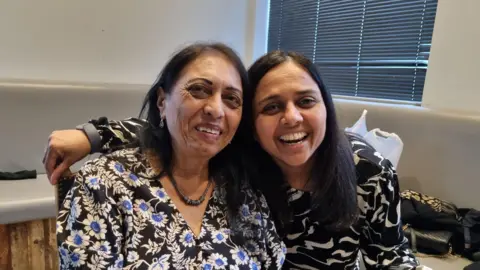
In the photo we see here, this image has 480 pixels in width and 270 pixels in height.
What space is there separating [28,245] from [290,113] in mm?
1467

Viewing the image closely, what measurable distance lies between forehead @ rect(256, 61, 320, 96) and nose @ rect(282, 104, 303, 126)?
0.05 metres

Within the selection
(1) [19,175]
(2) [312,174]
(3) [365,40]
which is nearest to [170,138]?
(2) [312,174]

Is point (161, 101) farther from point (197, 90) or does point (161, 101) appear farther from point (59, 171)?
point (59, 171)

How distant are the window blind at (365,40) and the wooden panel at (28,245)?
1.55 metres

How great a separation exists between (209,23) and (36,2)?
1242mm

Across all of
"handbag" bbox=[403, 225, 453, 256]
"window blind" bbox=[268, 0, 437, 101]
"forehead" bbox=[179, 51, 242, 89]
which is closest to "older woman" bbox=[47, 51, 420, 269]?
Result: "forehead" bbox=[179, 51, 242, 89]

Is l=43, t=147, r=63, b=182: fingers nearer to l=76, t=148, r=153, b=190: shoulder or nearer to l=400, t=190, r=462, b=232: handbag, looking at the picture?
l=76, t=148, r=153, b=190: shoulder

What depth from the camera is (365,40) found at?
97.8 inches

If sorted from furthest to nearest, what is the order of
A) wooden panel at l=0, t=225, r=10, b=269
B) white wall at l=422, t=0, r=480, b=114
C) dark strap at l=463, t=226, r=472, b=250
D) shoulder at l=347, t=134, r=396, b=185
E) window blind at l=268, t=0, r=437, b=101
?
window blind at l=268, t=0, r=437, b=101, white wall at l=422, t=0, r=480, b=114, wooden panel at l=0, t=225, r=10, b=269, dark strap at l=463, t=226, r=472, b=250, shoulder at l=347, t=134, r=396, b=185

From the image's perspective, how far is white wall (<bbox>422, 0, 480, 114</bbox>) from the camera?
177 cm

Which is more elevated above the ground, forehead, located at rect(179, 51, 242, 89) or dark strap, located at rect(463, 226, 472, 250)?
forehead, located at rect(179, 51, 242, 89)

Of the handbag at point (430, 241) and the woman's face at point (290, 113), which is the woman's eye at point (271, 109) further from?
the handbag at point (430, 241)

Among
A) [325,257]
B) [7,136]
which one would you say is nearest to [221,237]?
[325,257]

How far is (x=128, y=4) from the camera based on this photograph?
8.43 feet
